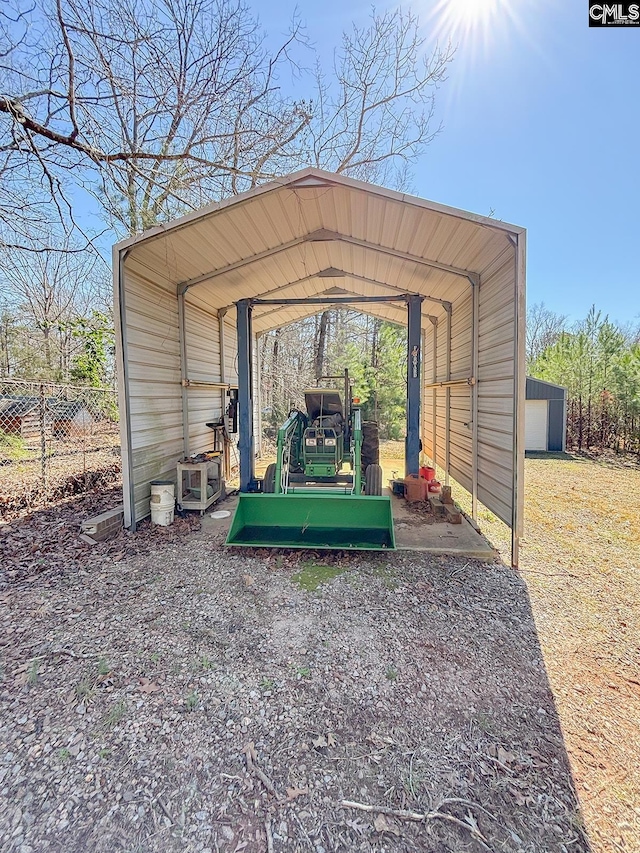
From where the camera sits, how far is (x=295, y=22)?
15.0 ft

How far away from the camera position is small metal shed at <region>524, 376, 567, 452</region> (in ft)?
40.2

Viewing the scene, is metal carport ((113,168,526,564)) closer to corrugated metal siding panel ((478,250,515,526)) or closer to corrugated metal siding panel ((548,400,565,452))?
corrugated metal siding panel ((478,250,515,526))

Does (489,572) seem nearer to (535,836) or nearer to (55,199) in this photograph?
(535,836)

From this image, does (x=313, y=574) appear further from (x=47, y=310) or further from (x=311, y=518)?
(x=47, y=310)

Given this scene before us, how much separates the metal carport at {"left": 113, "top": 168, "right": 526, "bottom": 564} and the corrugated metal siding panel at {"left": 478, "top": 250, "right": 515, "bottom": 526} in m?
0.02

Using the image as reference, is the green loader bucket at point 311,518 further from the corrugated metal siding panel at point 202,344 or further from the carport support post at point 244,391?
the corrugated metal siding panel at point 202,344

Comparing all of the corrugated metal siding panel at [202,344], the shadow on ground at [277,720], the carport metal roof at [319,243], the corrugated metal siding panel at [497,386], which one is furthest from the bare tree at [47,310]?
the corrugated metal siding panel at [497,386]

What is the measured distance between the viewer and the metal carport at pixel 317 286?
3951mm

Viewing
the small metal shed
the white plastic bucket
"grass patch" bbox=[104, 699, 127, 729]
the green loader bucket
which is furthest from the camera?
the small metal shed

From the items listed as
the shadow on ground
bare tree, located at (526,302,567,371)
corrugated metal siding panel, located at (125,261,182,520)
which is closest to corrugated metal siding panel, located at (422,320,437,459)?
corrugated metal siding panel, located at (125,261,182,520)

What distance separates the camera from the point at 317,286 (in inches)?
289

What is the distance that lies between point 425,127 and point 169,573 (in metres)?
8.52

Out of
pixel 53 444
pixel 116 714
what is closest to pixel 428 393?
pixel 116 714

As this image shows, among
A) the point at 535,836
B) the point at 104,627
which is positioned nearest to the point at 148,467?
the point at 104,627
